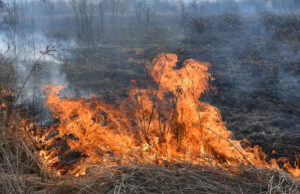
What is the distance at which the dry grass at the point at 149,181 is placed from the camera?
6.50 feet

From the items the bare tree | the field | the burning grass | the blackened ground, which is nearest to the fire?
the burning grass

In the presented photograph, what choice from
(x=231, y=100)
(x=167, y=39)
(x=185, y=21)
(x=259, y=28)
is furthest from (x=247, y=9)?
(x=231, y=100)

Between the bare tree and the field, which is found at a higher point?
the bare tree

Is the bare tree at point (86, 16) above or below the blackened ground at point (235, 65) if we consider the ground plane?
above

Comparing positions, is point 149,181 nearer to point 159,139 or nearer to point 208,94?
point 159,139

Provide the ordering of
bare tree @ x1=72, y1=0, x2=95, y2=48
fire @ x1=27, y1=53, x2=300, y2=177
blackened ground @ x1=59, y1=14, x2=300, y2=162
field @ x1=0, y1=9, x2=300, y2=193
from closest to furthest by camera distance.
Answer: field @ x1=0, y1=9, x2=300, y2=193 → fire @ x1=27, y1=53, x2=300, y2=177 → blackened ground @ x1=59, y1=14, x2=300, y2=162 → bare tree @ x1=72, y1=0, x2=95, y2=48

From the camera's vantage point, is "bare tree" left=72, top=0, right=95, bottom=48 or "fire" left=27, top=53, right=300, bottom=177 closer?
"fire" left=27, top=53, right=300, bottom=177

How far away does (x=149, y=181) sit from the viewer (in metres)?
2.13

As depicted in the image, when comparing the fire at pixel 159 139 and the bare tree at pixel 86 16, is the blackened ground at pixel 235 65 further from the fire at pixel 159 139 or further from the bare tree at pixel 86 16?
the bare tree at pixel 86 16

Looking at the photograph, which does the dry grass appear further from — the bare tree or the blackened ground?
the bare tree

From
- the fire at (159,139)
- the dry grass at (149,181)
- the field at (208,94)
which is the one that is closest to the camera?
the dry grass at (149,181)

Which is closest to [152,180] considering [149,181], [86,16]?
[149,181]

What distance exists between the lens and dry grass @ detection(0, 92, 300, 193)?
78.0 inches

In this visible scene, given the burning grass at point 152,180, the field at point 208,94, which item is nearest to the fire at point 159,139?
the burning grass at point 152,180
